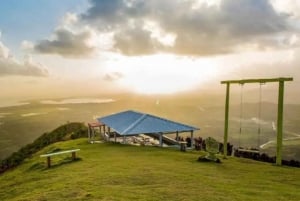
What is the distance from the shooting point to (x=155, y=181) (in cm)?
1451

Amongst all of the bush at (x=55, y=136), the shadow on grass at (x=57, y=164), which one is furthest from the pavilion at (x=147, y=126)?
the bush at (x=55, y=136)

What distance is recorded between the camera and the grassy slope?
12.7 metres

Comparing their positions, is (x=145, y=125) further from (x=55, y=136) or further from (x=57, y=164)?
(x=55, y=136)

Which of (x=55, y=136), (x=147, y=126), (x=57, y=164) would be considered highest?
(x=147, y=126)

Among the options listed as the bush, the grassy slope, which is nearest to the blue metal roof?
the grassy slope

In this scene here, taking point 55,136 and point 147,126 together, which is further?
point 55,136

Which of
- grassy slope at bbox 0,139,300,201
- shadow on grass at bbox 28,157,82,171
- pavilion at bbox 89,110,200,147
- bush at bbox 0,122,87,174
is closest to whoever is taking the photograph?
grassy slope at bbox 0,139,300,201

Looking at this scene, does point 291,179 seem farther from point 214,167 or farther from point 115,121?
point 115,121

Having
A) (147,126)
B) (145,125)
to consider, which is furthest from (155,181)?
(145,125)

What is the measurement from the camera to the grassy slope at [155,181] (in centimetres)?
1266

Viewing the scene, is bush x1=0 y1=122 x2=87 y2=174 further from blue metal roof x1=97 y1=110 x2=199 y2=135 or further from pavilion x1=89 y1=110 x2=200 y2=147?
blue metal roof x1=97 y1=110 x2=199 y2=135

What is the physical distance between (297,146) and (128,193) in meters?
148

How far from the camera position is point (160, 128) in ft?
97.7

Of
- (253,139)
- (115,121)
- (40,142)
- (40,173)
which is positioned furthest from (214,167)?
(253,139)
